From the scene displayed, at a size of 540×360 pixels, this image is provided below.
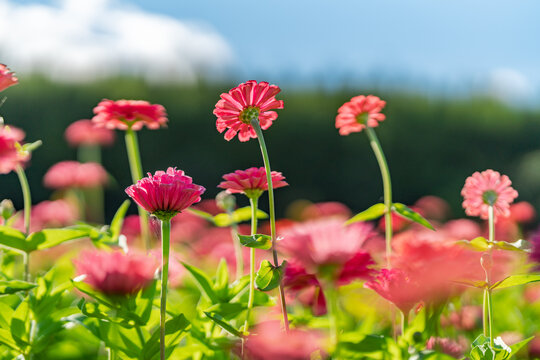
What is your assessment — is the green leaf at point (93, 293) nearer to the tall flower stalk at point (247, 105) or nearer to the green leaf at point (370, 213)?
the tall flower stalk at point (247, 105)

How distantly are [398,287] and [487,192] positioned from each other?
0.67 feet

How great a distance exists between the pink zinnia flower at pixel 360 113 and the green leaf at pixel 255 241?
29 centimetres

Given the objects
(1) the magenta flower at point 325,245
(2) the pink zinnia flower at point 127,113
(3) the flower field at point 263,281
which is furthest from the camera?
(2) the pink zinnia flower at point 127,113

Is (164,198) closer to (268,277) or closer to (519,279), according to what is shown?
(268,277)

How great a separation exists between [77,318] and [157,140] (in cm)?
479

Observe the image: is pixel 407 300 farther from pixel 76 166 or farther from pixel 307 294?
pixel 76 166

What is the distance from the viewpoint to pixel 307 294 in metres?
0.96

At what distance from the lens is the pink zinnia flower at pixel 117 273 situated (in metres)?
0.61

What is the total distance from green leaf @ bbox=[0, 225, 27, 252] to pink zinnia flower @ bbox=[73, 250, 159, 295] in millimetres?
140

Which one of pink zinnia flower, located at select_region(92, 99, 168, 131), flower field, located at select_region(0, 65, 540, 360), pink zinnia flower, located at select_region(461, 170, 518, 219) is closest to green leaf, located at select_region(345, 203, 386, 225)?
flower field, located at select_region(0, 65, 540, 360)

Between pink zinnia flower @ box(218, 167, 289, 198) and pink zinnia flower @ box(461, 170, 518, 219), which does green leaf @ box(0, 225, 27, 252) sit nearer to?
pink zinnia flower @ box(218, 167, 289, 198)

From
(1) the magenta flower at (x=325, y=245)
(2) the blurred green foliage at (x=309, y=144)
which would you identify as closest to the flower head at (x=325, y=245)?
(1) the magenta flower at (x=325, y=245)

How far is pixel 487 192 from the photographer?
0.69 metres

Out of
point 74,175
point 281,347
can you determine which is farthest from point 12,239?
point 74,175
